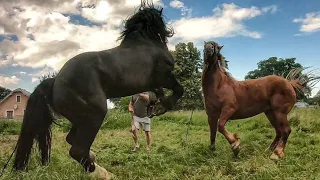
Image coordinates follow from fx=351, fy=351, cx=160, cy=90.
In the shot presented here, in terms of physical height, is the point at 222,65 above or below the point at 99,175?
above

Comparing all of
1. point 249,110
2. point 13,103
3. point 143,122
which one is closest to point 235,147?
point 249,110

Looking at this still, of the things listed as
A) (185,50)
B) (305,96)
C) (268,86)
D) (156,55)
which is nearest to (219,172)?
(156,55)

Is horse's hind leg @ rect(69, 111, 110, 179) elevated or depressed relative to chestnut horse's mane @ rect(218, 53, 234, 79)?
depressed

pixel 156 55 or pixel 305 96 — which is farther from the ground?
pixel 156 55

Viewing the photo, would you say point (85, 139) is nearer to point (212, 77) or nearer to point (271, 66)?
point (212, 77)

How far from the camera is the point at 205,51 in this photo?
22.3 feet

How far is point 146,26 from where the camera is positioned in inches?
214

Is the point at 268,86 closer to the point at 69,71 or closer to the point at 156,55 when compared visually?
the point at 156,55

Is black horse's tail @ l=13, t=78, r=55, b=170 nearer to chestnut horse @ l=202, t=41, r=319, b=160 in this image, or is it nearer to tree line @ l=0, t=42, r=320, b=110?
chestnut horse @ l=202, t=41, r=319, b=160

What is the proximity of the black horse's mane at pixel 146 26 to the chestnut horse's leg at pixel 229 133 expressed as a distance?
6.58 ft

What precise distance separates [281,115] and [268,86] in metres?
0.66

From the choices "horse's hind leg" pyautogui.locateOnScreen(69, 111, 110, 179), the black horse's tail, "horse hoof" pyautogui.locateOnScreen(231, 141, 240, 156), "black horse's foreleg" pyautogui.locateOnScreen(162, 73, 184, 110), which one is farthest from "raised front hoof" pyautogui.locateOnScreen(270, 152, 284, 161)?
the black horse's tail

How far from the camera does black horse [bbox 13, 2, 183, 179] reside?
4508 mm

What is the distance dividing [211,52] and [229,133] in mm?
1588
